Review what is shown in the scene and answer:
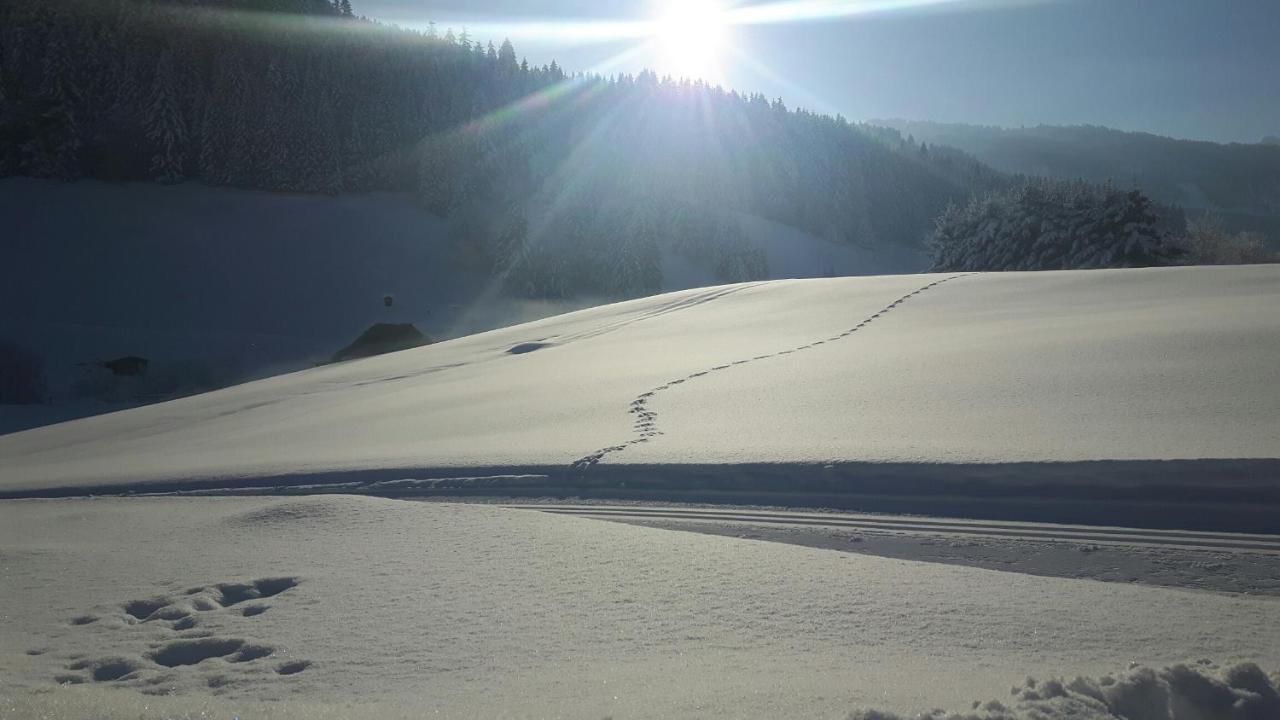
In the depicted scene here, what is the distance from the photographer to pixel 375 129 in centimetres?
6581

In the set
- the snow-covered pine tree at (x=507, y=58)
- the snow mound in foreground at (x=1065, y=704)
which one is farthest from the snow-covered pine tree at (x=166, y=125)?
the snow mound in foreground at (x=1065, y=704)

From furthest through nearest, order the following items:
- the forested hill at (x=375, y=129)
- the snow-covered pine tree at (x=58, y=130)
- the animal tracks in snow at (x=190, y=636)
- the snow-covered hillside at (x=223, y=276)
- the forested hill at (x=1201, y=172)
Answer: the forested hill at (x=1201, y=172) < the forested hill at (x=375, y=129) < the snow-covered pine tree at (x=58, y=130) < the snow-covered hillside at (x=223, y=276) < the animal tracks in snow at (x=190, y=636)

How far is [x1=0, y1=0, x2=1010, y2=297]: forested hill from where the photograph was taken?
56688mm

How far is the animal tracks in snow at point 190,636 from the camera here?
98.9 inches

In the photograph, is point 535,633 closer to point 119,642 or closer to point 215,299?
point 119,642

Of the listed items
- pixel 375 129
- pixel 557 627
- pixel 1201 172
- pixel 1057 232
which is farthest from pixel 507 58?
pixel 1201 172

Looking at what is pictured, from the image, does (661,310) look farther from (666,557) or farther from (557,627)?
(557,627)

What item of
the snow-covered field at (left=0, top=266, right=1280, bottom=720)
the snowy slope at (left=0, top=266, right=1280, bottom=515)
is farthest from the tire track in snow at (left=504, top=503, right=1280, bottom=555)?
the snowy slope at (left=0, top=266, right=1280, bottom=515)

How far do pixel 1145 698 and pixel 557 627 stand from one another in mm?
1720

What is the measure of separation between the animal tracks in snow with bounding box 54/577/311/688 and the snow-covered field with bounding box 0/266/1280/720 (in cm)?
1

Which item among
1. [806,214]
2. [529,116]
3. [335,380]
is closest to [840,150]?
[806,214]

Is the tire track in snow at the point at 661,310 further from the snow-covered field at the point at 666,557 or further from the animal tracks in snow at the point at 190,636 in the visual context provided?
the animal tracks in snow at the point at 190,636

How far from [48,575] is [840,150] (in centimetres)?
10099

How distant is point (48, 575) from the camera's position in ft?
11.6
